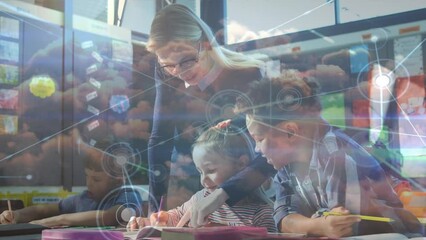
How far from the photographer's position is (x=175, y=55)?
254cm

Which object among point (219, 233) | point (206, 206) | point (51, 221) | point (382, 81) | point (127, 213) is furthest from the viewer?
point (51, 221)

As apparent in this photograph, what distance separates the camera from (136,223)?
2613 millimetres

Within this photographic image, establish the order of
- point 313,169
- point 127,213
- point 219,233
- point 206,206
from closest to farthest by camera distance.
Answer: point 313,169 → point 219,233 → point 206,206 → point 127,213

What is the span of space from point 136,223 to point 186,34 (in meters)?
0.88

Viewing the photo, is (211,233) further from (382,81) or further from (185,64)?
(382,81)

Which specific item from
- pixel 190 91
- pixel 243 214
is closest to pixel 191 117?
pixel 190 91

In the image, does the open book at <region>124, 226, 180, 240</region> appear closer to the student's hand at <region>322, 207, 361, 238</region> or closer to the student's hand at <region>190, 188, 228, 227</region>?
the student's hand at <region>190, 188, 228, 227</region>

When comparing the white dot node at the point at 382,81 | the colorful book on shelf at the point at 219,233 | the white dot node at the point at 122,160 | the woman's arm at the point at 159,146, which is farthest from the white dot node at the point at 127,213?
the white dot node at the point at 382,81

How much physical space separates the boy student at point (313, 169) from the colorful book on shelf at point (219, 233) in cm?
10

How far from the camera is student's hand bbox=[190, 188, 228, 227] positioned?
238cm

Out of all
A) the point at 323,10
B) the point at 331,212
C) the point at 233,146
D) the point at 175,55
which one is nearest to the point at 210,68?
the point at 175,55

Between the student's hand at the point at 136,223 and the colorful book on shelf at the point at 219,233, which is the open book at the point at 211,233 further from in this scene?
the student's hand at the point at 136,223

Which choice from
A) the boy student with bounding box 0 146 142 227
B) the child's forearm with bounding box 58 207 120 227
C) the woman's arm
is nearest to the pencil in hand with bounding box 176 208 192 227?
the woman's arm

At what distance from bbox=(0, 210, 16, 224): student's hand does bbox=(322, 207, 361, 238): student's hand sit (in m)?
1.64
